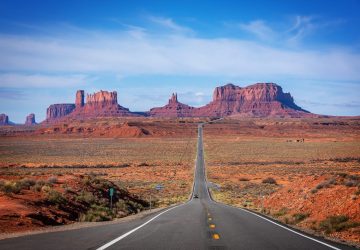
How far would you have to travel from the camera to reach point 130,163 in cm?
8112

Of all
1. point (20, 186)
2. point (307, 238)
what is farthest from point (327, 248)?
point (20, 186)

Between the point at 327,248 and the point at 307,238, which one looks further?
the point at 307,238

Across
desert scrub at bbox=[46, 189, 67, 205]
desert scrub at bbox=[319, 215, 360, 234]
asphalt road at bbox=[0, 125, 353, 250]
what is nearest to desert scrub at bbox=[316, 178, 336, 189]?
desert scrub at bbox=[319, 215, 360, 234]

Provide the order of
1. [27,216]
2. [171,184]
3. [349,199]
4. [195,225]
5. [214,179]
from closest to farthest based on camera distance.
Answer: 1. [195,225]
2. [27,216]
3. [349,199]
4. [171,184]
5. [214,179]

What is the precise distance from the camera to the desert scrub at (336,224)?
1480 centimetres

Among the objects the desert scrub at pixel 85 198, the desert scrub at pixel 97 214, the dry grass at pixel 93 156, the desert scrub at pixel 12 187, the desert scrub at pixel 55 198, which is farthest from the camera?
the dry grass at pixel 93 156

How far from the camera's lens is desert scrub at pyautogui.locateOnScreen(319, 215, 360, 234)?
1480cm

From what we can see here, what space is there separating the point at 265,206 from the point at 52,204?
47.8 ft

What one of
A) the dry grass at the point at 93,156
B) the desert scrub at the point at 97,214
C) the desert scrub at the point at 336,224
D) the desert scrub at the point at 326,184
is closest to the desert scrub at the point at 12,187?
the desert scrub at the point at 97,214

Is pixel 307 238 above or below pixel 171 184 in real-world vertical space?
above

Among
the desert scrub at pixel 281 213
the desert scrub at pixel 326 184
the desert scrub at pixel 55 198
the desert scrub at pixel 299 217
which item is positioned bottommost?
the desert scrub at pixel 281 213

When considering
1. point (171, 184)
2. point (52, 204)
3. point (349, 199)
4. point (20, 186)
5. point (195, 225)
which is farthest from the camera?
point (171, 184)

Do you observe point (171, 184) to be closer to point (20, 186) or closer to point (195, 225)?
point (20, 186)

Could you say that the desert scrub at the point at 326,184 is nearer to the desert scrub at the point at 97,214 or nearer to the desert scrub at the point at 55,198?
the desert scrub at the point at 97,214
